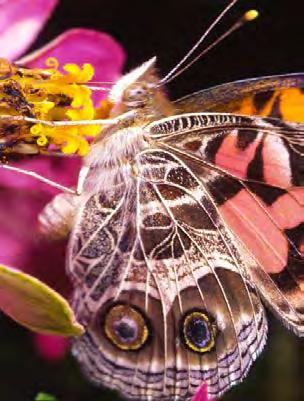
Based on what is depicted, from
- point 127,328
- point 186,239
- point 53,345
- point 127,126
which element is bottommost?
point 53,345

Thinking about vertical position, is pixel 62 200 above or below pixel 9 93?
below

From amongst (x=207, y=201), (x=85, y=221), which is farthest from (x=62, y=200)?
(x=207, y=201)

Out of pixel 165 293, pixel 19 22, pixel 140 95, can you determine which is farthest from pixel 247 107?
pixel 19 22

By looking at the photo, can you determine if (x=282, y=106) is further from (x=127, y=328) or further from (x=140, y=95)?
(x=127, y=328)

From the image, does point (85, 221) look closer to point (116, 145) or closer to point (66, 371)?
point (116, 145)

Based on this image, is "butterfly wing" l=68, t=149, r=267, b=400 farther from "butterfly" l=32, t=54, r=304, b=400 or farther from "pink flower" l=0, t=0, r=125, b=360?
"pink flower" l=0, t=0, r=125, b=360

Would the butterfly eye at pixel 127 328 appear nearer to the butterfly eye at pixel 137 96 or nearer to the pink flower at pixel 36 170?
the pink flower at pixel 36 170
